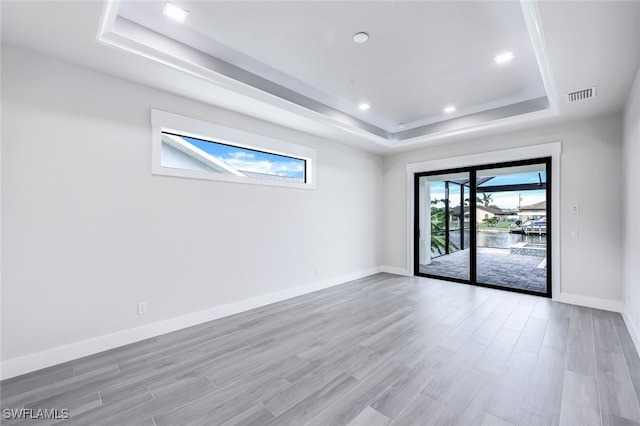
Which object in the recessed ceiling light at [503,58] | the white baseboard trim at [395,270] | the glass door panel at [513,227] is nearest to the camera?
the recessed ceiling light at [503,58]

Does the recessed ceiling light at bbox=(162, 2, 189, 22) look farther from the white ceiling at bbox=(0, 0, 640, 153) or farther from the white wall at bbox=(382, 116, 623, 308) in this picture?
the white wall at bbox=(382, 116, 623, 308)

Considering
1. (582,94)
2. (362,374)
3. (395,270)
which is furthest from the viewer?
(395,270)

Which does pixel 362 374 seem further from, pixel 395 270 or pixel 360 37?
pixel 395 270

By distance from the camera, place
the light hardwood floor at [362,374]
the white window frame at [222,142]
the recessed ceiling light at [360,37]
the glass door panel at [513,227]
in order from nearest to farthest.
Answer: the light hardwood floor at [362,374] < the recessed ceiling light at [360,37] < the white window frame at [222,142] < the glass door panel at [513,227]

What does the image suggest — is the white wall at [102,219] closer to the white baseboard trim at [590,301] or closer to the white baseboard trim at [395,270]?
the white baseboard trim at [395,270]

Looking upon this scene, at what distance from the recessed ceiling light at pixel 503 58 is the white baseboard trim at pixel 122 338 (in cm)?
397

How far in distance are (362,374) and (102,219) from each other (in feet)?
9.33

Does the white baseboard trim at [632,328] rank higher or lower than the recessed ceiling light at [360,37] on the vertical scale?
lower

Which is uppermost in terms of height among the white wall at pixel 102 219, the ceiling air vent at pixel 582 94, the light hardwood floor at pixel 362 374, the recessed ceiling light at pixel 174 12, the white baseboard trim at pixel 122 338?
the recessed ceiling light at pixel 174 12

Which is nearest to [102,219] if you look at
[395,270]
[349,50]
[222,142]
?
[222,142]

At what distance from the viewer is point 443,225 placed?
581 centimetres

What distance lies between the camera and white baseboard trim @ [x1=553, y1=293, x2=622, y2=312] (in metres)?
3.80

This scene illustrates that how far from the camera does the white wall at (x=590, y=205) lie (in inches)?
151

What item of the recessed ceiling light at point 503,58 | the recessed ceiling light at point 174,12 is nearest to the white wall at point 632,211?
the recessed ceiling light at point 503,58
